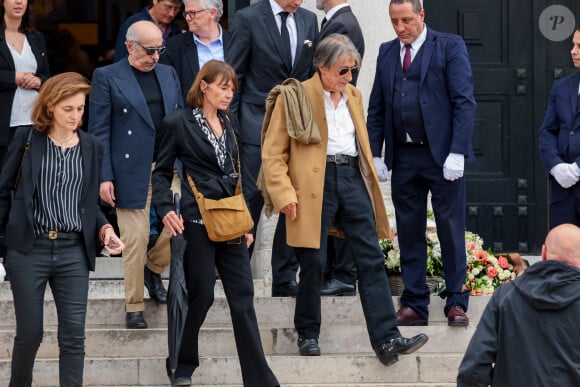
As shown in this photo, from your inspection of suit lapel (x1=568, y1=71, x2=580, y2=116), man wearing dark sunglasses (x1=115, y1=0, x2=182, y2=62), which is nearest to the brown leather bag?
man wearing dark sunglasses (x1=115, y1=0, x2=182, y2=62)

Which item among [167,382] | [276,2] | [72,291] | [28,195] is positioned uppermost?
[276,2]

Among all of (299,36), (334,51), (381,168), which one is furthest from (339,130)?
(299,36)

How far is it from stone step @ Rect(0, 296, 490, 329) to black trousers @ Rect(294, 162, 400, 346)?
28.9 inches

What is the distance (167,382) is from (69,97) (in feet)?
6.64

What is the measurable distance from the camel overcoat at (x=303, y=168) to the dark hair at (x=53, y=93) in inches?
53.6

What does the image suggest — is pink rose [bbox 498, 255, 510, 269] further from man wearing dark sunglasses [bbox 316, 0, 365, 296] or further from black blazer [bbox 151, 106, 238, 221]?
black blazer [bbox 151, 106, 238, 221]

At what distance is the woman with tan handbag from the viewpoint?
9.16 m

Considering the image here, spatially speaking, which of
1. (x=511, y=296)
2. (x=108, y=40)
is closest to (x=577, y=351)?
(x=511, y=296)

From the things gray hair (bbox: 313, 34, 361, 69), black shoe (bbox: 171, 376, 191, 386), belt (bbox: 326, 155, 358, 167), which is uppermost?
gray hair (bbox: 313, 34, 361, 69)

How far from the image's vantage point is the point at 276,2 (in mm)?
10688

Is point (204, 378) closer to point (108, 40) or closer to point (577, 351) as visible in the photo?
point (577, 351)

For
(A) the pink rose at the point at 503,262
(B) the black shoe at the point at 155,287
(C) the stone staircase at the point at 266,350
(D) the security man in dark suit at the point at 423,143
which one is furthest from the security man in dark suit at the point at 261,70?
(A) the pink rose at the point at 503,262

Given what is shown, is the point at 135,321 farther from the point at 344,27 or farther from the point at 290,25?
the point at 344,27

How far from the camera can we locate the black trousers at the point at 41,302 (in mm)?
8578
